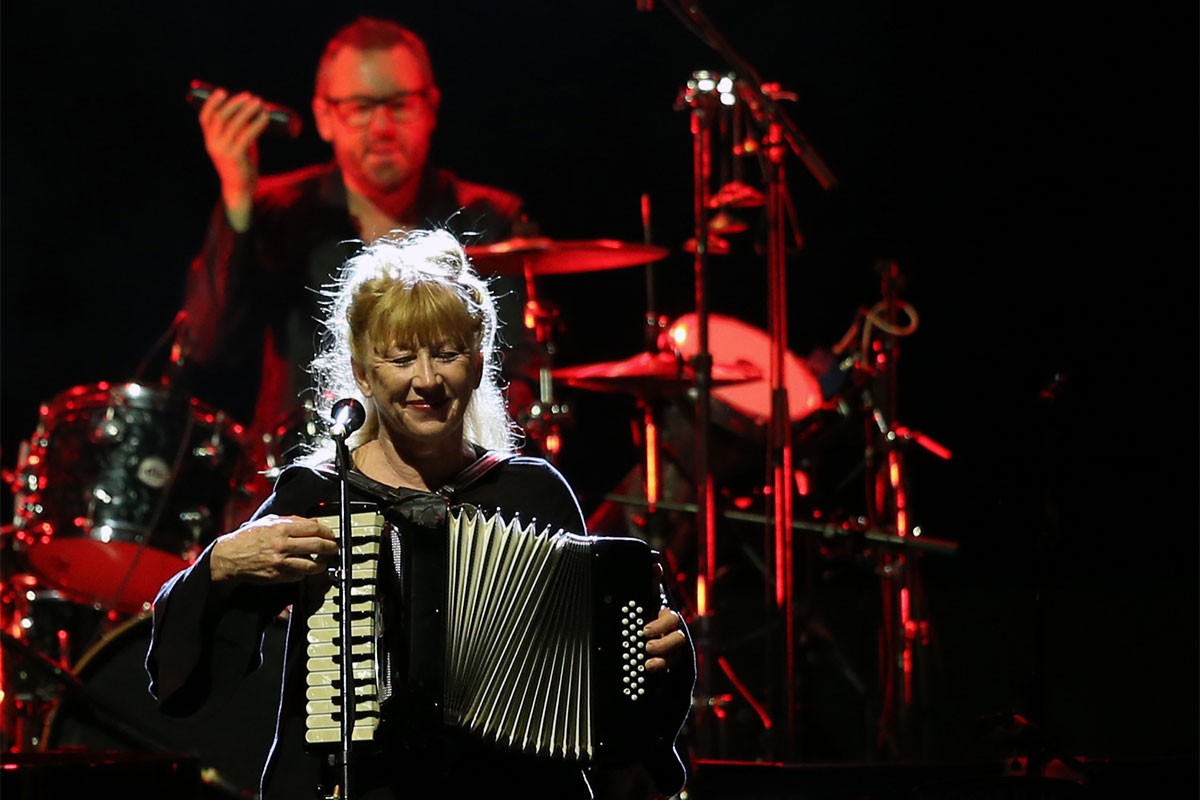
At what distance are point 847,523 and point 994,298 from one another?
1.69m

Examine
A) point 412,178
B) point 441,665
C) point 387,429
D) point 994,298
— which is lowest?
point 441,665

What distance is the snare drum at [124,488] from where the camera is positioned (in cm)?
597

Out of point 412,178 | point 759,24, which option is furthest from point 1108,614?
point 412,178

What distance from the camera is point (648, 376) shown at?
5.92 metres

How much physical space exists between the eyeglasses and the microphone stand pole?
4763mm

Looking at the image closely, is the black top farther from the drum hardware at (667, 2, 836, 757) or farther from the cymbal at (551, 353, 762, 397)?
the cymbal at (551, 353, 762, 397)

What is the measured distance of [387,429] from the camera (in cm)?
306

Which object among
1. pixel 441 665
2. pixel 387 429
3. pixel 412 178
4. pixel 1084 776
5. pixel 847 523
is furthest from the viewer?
pixel 412 178

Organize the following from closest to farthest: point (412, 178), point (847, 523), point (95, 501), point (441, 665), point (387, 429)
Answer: point (441, 665), point (387, 429), point (95, 501), point (847, 523), point (412, 178)

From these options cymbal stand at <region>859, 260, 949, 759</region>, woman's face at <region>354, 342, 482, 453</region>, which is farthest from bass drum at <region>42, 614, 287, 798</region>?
cymbal stand at <region>859, 260, 949, 759</region>

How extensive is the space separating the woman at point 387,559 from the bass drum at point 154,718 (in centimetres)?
218

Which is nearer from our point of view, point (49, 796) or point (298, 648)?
point (298, 648)

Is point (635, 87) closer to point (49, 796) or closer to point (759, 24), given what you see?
point (759, 24)

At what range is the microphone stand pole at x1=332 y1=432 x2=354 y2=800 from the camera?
257cm
